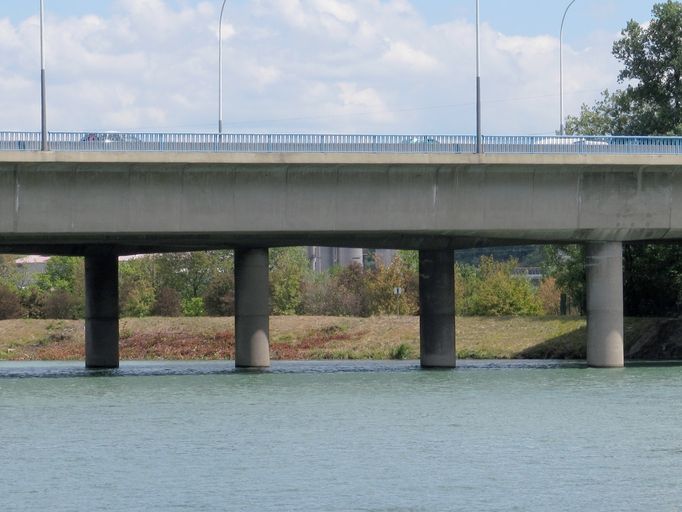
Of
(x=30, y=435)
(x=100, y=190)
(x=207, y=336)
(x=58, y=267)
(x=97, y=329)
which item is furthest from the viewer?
(x=58, y=267)

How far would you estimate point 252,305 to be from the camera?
73.4 meters

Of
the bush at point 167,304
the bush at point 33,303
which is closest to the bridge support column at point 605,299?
the bush at point 167,304

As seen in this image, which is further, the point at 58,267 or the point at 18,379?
the point at 58,267

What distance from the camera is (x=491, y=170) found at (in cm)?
6222

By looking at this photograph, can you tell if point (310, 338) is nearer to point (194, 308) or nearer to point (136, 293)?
point (194, 308)

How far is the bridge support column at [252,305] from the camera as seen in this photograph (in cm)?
7338

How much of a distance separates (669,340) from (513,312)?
93.8ft

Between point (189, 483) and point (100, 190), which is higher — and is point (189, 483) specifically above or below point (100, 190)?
below

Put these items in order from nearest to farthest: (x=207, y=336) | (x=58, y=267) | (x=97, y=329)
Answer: (x=97, y=329)
(x=207, y=336)
(x=58, y=267)

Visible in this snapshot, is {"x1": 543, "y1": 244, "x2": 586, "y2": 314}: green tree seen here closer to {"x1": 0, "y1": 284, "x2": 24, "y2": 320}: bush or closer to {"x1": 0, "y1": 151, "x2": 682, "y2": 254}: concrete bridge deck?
{"x1": 0, "y1": 151, "x2": 682, "y2": 254}: concrete bridge deck

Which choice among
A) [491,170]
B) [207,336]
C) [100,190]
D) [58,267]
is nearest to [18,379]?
[100,190]

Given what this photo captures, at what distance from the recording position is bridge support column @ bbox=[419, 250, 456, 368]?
7250 cm

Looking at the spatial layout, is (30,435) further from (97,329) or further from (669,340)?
(669,340)

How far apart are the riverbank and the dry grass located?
6 centimetres
